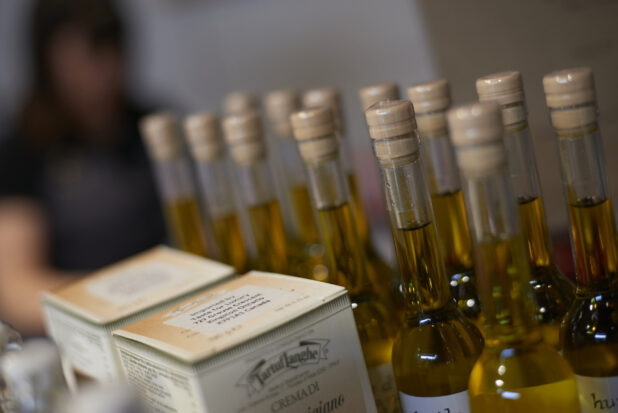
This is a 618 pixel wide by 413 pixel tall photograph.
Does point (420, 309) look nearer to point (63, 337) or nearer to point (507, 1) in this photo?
point (63, 337)

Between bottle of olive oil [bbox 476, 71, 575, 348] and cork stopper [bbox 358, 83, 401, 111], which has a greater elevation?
cork stopper [bbox 358, 83, 401, 111]

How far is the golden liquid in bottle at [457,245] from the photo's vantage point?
0.61m

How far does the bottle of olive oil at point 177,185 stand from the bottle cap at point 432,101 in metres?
0.34

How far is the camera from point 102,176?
2041 mm

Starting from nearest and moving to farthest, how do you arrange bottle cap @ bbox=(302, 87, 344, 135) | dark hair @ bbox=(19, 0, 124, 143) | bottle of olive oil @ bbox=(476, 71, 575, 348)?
bottle of olive oil @ bbox=(476, 71, 575, 348), bottle cap @ bbox=(302, 87, 344, 135), dark hair @ bbox=(19, 0, 124, 143)

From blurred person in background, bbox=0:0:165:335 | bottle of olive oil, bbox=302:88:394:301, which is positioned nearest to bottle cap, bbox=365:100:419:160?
bottle of olive oil, bbox=302:88:394:301

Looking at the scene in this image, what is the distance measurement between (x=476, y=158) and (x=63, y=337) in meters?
0.50

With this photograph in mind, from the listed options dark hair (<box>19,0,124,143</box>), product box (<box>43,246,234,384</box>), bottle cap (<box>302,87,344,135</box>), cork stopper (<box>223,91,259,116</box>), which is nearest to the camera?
product box (<box>43,246,234,384</box>)

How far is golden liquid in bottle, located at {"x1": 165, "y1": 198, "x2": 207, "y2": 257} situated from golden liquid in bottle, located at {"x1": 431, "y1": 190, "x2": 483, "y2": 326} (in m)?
0.32

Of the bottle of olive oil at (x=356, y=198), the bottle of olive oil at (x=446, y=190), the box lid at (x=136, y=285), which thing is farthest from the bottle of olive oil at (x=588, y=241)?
the box lid at (x=136, y=285)

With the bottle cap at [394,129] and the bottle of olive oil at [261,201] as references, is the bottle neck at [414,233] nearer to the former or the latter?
the bottle cap at [394,129]

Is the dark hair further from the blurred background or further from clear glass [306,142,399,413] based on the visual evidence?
clear glass [306,142,399,413]

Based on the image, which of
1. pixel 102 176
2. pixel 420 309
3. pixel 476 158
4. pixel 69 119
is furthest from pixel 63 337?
pixel 69 119

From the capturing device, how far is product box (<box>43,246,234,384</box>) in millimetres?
625
